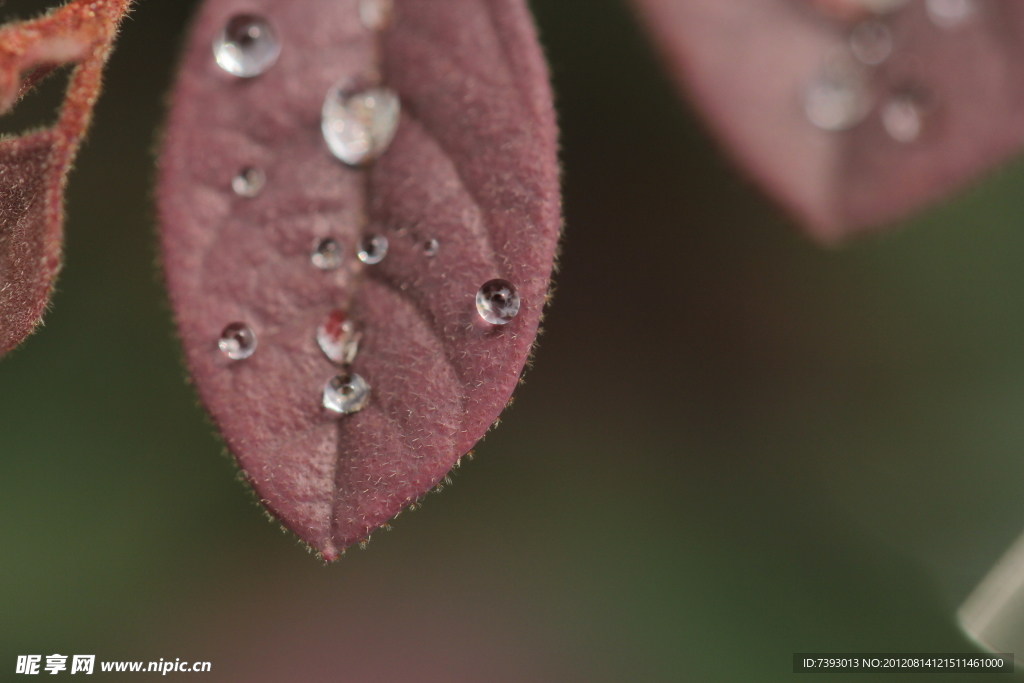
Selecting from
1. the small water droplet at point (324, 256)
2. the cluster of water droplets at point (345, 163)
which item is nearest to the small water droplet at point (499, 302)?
the cluster of water droplets at point (345, 163)

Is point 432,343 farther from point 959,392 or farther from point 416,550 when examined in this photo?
point 959,392

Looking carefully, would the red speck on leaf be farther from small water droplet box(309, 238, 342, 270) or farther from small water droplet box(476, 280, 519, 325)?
small water droplet box(476, 280, 519, 325)

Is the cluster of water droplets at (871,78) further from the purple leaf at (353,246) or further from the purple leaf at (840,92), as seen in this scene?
the purple leaf at (353,246)

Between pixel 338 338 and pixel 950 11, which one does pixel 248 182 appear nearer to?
pixel 338 338

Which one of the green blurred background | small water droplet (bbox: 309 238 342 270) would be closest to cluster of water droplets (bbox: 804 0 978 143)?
the green blurred background

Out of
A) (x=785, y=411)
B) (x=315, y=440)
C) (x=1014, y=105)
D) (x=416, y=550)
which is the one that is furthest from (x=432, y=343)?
(x=785, y=411)

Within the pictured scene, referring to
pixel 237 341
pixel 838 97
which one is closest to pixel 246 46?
pixel 237 341
